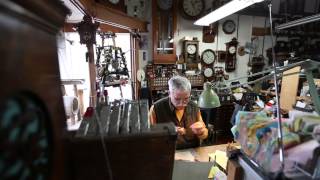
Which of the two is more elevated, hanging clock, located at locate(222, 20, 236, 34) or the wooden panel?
hanging clock, located at locate(222, 20, 236, 34)

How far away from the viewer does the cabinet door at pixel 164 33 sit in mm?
4574

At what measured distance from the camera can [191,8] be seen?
4828 millimetres

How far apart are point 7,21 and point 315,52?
20.8 feet

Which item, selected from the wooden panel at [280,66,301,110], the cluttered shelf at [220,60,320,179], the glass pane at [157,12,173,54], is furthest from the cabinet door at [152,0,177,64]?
the cluttered shelf at [220,60,320,179]

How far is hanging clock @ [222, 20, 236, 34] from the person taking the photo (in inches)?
204

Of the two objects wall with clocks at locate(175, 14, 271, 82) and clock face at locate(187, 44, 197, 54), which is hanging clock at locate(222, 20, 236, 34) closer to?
wall with clocks at locate(175, 14, 271, 82)

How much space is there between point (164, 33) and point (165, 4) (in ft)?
1.95

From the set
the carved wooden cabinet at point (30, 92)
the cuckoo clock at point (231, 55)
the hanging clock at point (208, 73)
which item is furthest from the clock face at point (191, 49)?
the carved wooden cabinet at point (30, 92)

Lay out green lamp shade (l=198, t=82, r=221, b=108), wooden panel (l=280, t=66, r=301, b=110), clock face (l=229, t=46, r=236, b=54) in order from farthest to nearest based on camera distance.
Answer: clock face (l=229, t=46, r=236, b=54) < wooden panel (l=280, t=66, r=301, b=110) < green lamp shade (l=198, t=82, r=221, b=108)

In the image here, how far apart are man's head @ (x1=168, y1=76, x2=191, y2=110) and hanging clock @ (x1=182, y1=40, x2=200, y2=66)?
108 inches

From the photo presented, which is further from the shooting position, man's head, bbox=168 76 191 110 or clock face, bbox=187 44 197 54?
clock face, bbox=187 44 197 54

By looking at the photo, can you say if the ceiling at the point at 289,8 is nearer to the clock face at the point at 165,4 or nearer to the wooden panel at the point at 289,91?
the clock face at the point at 165,4

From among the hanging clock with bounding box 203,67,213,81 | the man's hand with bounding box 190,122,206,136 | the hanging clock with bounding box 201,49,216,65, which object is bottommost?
the man's hand with bounding box 190,122,206,136

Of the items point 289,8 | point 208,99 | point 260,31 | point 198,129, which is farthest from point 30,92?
point 289,8
